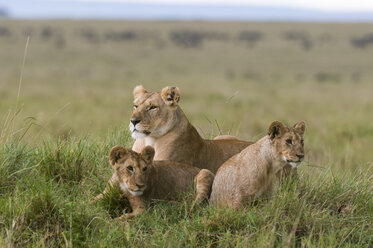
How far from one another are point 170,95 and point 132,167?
38.2 inches

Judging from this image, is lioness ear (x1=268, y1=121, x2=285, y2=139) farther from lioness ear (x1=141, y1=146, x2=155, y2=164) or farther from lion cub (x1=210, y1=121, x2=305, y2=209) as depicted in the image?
lioness ear (x1=141, y1=146, x2=155, y2=164)

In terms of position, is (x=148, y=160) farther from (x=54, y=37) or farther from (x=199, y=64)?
(x=54, y=37)

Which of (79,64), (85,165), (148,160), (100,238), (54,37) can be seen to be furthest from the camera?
(54,37)

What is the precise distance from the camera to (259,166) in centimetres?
508

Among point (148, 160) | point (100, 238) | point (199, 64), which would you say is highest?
point (148, 160)

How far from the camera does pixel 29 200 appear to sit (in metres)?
5.03

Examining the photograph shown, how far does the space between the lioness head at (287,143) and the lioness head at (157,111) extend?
1.26 m

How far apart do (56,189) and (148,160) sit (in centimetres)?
90

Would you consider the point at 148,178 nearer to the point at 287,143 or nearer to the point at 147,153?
the point at 147,153

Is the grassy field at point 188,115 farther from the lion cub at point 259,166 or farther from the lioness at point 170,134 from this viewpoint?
the lioness at point 170,134

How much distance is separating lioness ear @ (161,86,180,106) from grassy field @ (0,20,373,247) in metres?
0.87

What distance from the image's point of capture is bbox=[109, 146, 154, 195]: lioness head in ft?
17.1

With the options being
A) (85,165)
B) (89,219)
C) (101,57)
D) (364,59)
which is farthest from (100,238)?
(364,59)

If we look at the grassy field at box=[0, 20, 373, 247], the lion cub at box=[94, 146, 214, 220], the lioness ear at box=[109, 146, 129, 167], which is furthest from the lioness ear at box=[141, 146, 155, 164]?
the grassy field at box=[0, 20, 373, 247]
